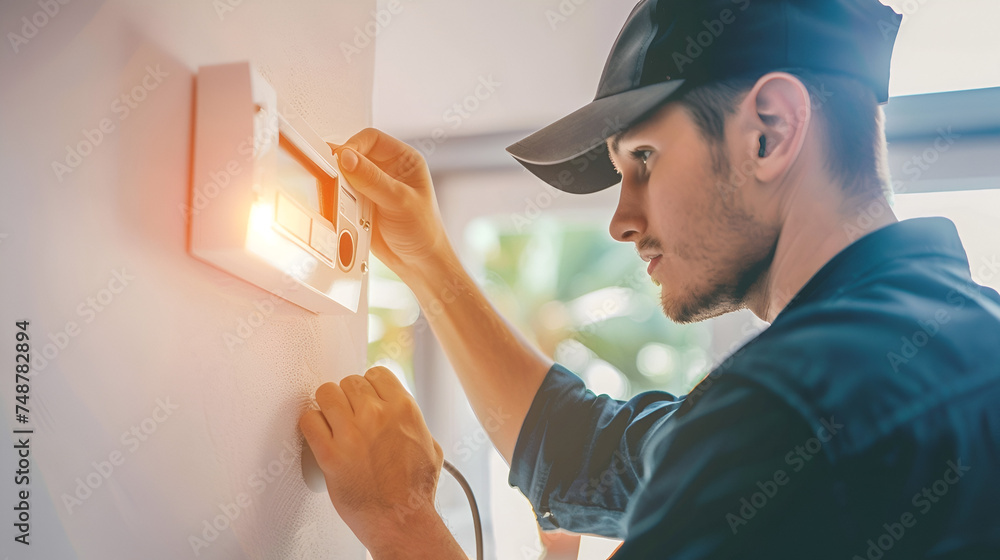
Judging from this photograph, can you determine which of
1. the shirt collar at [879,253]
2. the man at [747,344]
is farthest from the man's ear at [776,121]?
the shirt collar at [879,253]

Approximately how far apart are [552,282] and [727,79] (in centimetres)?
201

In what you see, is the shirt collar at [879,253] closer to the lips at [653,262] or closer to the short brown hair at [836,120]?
the short brown hair at [836,120]

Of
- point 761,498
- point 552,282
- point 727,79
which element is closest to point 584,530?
point 761,498

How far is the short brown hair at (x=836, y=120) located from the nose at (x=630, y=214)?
130 mm

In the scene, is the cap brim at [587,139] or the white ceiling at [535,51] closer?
the cap brim at [587,139]

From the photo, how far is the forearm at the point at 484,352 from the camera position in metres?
0.99

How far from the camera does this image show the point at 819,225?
0.71 meters

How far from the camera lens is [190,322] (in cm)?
47

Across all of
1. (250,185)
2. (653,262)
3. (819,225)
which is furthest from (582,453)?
A: (250,185)

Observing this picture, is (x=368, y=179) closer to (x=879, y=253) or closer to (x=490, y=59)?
→ (x=879, y=253)

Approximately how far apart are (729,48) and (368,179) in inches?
18.3

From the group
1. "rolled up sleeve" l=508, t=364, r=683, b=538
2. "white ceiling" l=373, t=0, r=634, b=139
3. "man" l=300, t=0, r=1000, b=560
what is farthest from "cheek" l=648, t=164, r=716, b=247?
"white ceiling" l=373, t=0, r=634, b=139

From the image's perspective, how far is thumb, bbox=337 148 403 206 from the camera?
67 cm

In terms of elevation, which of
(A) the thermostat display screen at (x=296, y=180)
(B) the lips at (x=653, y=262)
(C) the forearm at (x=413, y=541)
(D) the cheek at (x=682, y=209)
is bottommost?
(C) the forearm at (x=413, y=541)
